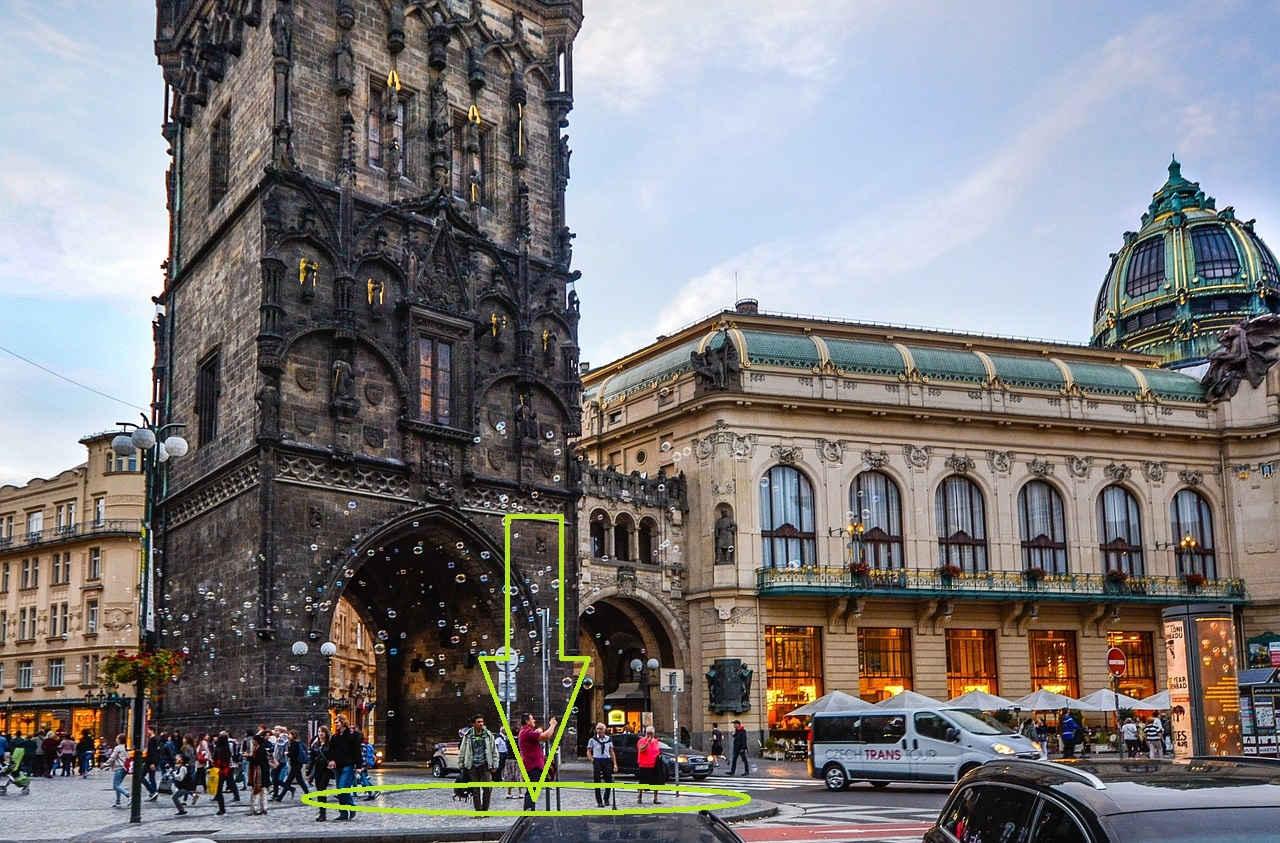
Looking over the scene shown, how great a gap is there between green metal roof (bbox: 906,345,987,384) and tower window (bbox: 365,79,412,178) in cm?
2642

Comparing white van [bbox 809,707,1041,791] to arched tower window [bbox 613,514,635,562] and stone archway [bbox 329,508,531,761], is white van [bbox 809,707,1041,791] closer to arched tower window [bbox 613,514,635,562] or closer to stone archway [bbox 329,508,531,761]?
stone archway [bbox 329,508,531,761]

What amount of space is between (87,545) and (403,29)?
135ft

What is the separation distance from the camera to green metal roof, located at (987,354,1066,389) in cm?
6006

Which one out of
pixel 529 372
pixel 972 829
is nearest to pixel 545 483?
pixel 529 372

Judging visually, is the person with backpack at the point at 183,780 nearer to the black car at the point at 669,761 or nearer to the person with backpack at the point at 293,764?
the person with backpack at the point at 293,764

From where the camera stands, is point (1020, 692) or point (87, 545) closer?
point (1020, 692)

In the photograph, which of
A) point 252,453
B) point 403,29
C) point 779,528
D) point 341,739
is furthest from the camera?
point 779,528

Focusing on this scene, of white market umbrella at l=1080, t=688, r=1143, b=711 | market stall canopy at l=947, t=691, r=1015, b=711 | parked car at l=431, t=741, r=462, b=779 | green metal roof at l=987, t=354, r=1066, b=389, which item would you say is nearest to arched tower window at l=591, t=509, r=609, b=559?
market stall canopy at l=947, t=691, r=1015, b=711

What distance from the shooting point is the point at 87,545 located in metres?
70.7

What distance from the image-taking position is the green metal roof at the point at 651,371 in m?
58.5

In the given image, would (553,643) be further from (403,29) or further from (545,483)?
(403,29)

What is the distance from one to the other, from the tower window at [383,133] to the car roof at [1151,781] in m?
36.0

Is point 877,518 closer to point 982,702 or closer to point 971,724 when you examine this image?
point 982,702

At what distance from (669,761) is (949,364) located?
31.0 metres
